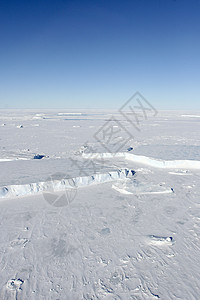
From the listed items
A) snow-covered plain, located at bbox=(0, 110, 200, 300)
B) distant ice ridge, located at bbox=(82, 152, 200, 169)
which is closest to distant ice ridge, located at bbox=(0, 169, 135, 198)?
snow-covered plain, located at bbox=(0, 110, 200, 300)

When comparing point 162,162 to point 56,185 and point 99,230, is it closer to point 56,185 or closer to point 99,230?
point 56,185

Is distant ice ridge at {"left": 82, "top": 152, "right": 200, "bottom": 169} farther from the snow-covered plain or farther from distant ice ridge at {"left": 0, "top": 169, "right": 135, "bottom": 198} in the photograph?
distant ice ridge at {"left": 0, "top": 169, "right": 135, "bottom": 198}

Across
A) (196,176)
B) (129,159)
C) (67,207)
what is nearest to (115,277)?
(67,207)

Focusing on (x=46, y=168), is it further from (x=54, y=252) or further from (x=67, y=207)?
(x=54, y=252)

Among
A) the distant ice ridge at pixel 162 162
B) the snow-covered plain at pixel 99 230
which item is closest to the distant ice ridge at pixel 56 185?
the snow-covered plain at pixel 99 230

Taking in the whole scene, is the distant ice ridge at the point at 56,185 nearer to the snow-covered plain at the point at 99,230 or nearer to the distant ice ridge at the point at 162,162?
the snow-covered plain at the point at 99,230

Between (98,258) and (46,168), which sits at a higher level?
(46,168)
